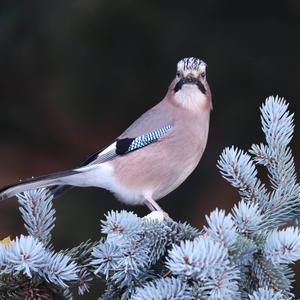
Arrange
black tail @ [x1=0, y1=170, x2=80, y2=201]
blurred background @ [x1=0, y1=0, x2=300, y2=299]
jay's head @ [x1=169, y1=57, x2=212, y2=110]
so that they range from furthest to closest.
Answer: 1. blurred background @ [x1=0, y1=0, x2=300, y2=299]
2. jay's head @ [x1=169, y1=57, x2=212, y2=110]
3. black tail @ [x1=0, y1=170, x2=80, y2=201]

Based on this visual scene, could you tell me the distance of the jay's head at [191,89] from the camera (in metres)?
3.29

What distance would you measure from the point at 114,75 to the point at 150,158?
1182 mm

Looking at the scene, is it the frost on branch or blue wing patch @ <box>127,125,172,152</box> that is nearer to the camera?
the frost on branch

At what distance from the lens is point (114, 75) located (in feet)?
14.0

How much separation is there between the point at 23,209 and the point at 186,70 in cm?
115

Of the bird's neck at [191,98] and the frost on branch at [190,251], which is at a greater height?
the bird's neck at [191,98]

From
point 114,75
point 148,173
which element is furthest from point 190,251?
point 114,75

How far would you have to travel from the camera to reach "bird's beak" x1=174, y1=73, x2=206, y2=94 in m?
3.29

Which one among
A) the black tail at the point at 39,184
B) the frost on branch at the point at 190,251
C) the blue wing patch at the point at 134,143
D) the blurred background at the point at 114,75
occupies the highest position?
the blurred background at the point at 114,75

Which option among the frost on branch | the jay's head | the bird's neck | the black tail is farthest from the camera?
the bird's neck

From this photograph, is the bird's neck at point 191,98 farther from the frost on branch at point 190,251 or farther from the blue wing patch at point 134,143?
the frost on branch at point 190,251

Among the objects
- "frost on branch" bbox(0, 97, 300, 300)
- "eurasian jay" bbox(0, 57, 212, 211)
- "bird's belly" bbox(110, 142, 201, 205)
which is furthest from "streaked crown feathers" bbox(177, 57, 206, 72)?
"frost on branch" bbox(0, 97, 300, 300)

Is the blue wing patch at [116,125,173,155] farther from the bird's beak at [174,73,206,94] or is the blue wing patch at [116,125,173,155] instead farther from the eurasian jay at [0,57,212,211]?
the bird's beak at [174,73,206,94]

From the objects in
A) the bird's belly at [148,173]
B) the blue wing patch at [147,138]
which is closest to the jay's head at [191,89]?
the blue wing patch at [147,138]
